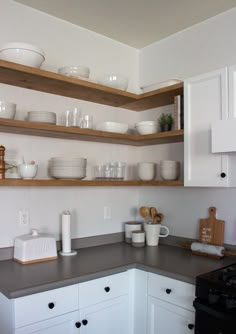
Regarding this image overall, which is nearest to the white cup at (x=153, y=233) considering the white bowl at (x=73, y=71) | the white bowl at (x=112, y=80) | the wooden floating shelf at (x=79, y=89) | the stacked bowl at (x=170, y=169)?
the stacked bowl at (x=170, y=169)

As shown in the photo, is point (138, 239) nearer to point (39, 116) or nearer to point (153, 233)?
point (153, 233)

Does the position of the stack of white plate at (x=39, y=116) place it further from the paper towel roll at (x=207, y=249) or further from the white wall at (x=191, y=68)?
the paper towel roll at (x=207, y=249)

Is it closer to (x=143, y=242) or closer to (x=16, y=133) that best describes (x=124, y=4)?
(x=16, y=133)

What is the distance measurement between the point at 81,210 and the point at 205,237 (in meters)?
0.95

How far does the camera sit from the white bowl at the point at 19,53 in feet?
6.36

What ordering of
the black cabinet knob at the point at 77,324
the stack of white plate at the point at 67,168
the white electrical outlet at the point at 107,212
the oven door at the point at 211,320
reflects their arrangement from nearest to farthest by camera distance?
the oven door at the point at 211,320
the black cabinet knob at the point at 77,324
the stack of white plate at the point at 67,168
the white electrical outlet at the point at 107,212

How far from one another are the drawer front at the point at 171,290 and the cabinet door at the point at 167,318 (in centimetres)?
3

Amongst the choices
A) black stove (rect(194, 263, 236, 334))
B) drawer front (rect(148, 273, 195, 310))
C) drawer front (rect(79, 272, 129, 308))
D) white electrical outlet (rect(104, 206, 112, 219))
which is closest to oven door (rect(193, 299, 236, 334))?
black stove (rect(194, 263, 236, 334))

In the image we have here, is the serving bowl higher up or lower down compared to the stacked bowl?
higher up

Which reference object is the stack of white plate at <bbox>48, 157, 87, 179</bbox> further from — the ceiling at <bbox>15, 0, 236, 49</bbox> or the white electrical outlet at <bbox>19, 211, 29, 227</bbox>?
the ceiling at <bbox>15, 0, 236, 49</bbox>

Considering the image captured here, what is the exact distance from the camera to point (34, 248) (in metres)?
2.03

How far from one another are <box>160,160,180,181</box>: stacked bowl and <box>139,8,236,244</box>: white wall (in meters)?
0.22

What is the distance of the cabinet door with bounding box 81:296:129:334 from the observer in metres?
1.84

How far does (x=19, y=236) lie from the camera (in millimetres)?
2131
